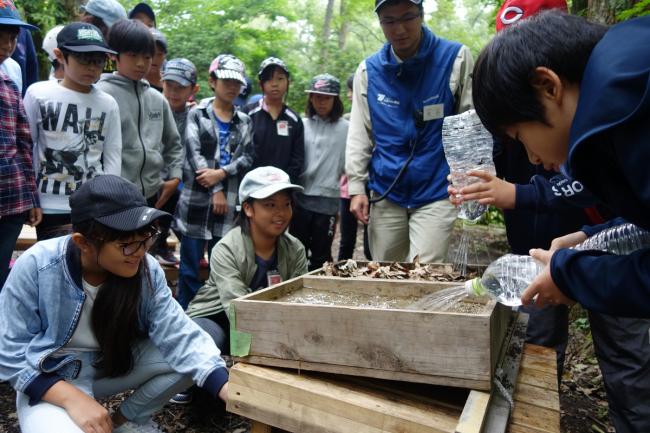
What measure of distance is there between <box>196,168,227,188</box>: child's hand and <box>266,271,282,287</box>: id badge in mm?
1475

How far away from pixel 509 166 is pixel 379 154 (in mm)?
923

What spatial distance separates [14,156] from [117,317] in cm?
132

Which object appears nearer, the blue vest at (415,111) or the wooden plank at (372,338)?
the wooden plank at (372,338)

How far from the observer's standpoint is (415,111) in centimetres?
328

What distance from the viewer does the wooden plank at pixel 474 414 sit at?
1.50 meters

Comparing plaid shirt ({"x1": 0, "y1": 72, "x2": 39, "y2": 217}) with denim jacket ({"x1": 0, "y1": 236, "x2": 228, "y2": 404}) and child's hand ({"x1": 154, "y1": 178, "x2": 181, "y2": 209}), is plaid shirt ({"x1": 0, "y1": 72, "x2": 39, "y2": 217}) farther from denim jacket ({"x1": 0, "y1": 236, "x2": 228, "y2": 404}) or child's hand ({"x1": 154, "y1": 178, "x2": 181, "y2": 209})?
child's hand ({"x1": 154, "y1": 178, "x2": 181, "y2": 209})

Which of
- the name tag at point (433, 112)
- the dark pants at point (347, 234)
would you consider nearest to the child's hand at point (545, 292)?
the name tag at point (433, 112)

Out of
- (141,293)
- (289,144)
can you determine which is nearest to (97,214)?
(141,293)

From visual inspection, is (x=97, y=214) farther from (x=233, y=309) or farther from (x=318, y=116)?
(x=318, y=116)

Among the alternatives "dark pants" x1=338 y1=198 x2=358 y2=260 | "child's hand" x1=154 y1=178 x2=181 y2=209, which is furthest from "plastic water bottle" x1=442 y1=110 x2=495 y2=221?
"dark pants" x1=338 y1=198 x2=358 y2=260

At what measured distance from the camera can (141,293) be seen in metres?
2.36

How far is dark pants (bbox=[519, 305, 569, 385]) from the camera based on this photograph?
2754 mm

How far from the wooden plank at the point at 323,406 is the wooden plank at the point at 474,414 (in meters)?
0.11

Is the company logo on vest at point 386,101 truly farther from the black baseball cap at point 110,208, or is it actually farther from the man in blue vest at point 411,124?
the black baseball cap at point 110,208
